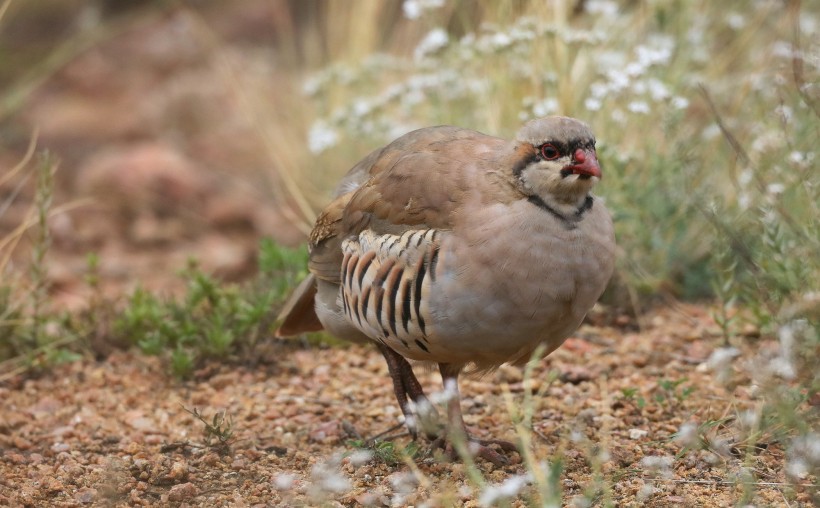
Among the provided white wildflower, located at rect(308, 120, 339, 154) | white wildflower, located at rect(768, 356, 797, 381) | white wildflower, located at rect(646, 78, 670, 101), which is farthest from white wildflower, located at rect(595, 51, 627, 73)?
white wildflower, located at rect(768, 356, 797, 381)

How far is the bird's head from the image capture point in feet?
11.2

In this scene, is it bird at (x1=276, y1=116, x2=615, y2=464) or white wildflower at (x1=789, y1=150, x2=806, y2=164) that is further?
white wildflower at (x1=789, y1=150, x2=806, y2=164)

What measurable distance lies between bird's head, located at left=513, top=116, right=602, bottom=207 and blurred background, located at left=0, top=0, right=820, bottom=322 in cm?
30

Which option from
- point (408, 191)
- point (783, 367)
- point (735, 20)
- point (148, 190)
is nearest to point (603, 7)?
point (735, 20)

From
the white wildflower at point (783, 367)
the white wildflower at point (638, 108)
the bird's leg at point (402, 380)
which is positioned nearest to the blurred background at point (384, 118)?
the white wildflower at point (638, 108)

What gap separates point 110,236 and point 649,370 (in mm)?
5009

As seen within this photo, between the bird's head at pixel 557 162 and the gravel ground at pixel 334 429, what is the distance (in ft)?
2.27

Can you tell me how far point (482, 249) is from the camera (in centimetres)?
340

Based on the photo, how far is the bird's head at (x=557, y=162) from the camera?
134 inches

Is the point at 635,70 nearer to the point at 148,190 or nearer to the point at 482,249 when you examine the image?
the point at 482,249

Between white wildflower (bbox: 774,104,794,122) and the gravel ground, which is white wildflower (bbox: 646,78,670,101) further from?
the gravel ground

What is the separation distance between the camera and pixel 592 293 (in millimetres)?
3471

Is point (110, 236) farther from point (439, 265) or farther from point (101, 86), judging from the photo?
point (439, 265)

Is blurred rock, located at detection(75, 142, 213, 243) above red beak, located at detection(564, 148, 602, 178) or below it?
below
